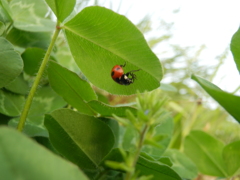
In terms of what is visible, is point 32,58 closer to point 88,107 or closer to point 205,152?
point 88,107

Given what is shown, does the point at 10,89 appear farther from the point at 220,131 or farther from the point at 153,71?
the point at 220,131

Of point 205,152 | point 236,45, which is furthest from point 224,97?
point 205,152

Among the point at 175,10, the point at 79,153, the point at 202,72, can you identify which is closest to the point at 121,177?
the point at 79,153

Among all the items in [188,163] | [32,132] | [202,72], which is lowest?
[202,72]

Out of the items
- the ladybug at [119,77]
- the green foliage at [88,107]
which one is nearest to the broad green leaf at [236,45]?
the green foliage at [88,107]

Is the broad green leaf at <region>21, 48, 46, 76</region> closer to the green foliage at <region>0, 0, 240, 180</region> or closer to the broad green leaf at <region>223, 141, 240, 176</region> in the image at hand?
the green foliage at <region>0, 0, 240, 180</region>

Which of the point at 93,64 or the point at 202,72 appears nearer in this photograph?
the point at 93,64
